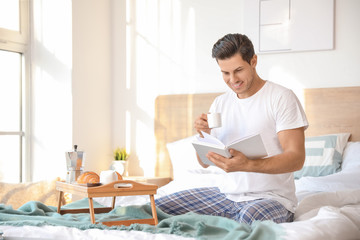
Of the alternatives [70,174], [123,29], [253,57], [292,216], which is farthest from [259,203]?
[123,29]

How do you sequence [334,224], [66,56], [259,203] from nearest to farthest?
[334,224] < [259,203] < [66,56]

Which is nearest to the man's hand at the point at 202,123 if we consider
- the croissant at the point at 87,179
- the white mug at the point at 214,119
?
the white mug at the point at 214,119

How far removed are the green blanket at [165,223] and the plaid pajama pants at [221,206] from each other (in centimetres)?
13

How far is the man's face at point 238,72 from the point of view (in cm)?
242

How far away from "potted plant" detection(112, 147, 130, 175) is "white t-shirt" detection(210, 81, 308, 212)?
2.19 m

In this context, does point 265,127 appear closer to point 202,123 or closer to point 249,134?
point 249,134

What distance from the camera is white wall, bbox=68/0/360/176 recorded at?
4.43 metres

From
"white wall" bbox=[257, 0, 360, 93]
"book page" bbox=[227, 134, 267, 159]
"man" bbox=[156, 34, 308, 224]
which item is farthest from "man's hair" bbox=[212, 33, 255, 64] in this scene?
"white wall" bbox=[257, 0, 360, 93]

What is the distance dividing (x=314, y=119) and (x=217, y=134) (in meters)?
1.62

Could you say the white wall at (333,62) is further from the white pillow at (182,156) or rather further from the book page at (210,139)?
the book page at (210,139)

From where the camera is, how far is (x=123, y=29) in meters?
4.96

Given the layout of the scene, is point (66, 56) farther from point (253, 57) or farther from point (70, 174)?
point (253, 57)

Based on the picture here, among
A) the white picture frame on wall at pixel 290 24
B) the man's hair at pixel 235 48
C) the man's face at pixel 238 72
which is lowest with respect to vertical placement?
the man's face at pixel 238 72

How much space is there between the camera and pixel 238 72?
7.99 ft
